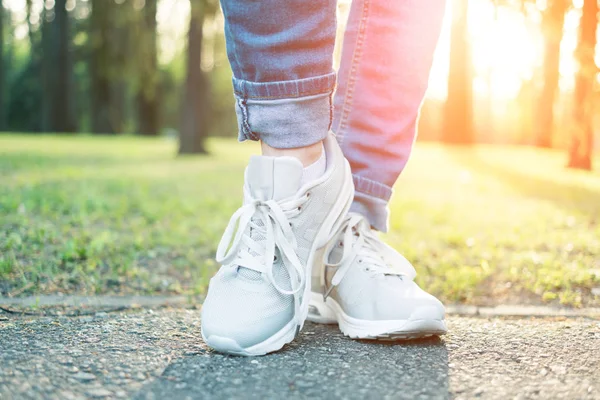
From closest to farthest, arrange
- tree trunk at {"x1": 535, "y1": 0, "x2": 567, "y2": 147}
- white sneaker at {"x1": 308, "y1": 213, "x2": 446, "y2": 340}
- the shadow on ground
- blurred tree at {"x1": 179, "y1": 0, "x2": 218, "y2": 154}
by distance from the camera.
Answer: the shadow on ground, white sneaker at {"x1": 308, "y1": 213, "x2": 446, "y2": 340}, tree trunk at {"x1": 535, "y1": 0, "x2": 567, "y2": 147}, blurred tree at {"x1": 179, "y1": 0, "x2": 218, "y2": 154}

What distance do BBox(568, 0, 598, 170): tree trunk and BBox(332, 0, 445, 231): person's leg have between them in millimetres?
2883

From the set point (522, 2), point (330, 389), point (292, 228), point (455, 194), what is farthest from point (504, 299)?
point (455, 194)

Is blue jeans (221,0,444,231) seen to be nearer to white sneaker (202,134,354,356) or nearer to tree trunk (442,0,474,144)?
white sneaker (202,134,354,356)

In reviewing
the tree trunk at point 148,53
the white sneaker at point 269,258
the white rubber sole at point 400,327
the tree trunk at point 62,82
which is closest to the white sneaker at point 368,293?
the white rubber sole at point 400,327

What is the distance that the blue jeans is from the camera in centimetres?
109

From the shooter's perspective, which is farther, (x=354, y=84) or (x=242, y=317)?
(x=354, y=84)

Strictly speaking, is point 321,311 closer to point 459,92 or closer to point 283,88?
point 283,88

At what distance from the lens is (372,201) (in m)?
1.38

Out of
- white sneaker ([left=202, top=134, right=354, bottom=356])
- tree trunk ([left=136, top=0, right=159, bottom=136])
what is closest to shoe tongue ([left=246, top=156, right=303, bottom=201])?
white sneaker ([left=202, top=134, right=354, bottom=356])

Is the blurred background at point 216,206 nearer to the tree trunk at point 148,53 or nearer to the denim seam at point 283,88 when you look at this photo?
the tree trunk at point 148,53

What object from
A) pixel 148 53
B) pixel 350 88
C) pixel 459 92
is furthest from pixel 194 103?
pixel 350 88

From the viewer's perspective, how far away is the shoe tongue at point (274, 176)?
1.13 metres

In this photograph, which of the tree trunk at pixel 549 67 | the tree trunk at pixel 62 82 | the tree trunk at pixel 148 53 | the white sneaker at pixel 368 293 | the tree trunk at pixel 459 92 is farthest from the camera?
the tree trunk at pixel 62 82

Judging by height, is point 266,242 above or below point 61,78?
above
